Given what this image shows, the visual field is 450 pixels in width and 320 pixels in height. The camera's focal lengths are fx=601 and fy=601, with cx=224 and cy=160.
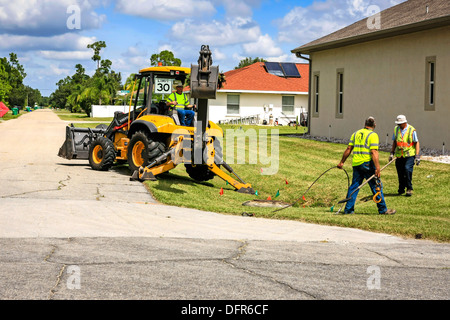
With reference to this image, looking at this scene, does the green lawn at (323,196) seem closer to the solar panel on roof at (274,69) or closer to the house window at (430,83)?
the house window at (430,83)

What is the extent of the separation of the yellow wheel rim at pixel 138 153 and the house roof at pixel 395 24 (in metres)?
11.0

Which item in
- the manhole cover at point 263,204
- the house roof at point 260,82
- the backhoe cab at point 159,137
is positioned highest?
the house roof at point 260,82

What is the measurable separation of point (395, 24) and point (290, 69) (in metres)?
31.0

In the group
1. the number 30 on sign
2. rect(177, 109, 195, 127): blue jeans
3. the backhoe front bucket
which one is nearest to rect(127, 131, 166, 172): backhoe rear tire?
rect(177, 109, 195, 127): blue jeans

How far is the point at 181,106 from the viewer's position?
15.2 metres

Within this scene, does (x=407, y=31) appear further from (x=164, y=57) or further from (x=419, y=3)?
(x=164, y=57)

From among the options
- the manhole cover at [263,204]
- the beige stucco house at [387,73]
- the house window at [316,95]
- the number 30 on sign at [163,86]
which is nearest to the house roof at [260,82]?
the house window at [316,95]

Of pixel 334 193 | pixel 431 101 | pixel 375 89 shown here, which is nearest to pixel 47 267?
pixel 334 193

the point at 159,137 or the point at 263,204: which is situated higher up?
the point at 159,137

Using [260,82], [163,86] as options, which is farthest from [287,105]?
[163,86]

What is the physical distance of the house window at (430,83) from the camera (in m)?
21.4

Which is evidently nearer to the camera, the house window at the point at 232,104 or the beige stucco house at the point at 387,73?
the beige stucco house at the point at 387,73

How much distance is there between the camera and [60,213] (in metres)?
10.1

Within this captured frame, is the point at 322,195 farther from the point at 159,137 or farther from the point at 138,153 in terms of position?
the point at 138,153
